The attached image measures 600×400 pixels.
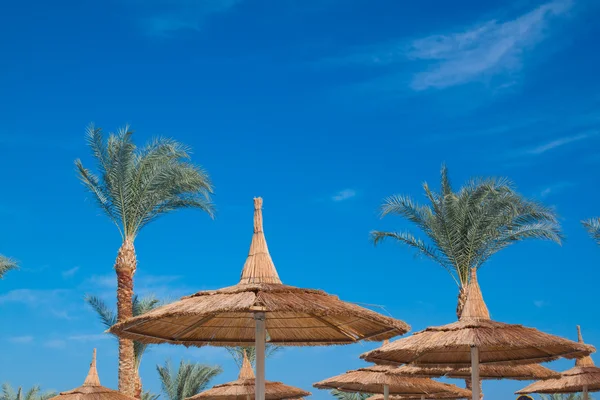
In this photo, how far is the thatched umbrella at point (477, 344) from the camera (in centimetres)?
1101

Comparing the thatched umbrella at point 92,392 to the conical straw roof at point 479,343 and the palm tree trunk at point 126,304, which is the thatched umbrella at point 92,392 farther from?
the conical straw roof at point 479,343

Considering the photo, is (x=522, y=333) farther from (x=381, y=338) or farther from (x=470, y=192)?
(x=470, y=192)

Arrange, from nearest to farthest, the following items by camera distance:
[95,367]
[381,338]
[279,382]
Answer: [381,338], [95,367], [279,382]

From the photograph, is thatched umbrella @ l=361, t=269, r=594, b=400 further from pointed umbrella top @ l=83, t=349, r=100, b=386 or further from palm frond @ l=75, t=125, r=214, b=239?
palm frond @ l=75, t=125, r=214, b=239

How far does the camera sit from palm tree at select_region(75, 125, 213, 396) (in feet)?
70.6

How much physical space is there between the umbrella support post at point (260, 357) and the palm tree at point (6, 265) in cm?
1932

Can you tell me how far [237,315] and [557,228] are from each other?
14.5 metres

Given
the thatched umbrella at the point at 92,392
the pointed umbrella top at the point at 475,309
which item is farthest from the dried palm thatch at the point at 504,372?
the thatched umbrella at the point at 92,392

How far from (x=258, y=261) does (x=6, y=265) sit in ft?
64.3

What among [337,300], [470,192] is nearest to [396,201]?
[470,192]

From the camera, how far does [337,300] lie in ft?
28.4

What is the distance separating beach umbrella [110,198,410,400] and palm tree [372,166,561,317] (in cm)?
1260

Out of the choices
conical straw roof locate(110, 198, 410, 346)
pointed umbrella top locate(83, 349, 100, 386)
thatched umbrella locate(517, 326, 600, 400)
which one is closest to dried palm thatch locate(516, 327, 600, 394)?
thatched umbrella locate(517, 326, 600, 400)

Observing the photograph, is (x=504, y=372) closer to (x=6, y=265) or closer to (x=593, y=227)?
(x=593, y=227)
